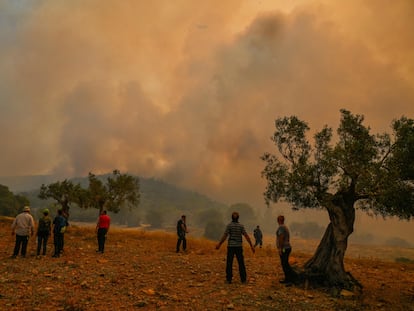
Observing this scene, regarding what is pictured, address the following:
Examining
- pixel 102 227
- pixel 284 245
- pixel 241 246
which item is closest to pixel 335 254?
pixel 284 245

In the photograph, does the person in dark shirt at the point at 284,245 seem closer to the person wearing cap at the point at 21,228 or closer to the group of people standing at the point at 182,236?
the group of people standing at the point at 182,236

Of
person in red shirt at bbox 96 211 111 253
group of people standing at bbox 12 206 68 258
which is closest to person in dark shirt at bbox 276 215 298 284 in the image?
person in red shirt at bbox 96 211 111 253

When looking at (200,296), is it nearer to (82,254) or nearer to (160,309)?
(160,309)

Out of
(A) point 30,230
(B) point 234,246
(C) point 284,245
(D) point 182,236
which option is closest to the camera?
(B) point 234,246

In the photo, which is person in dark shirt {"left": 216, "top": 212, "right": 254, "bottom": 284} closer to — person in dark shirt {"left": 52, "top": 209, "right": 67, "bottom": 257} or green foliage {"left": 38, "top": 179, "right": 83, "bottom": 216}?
person in dark shirt {"left": 52, "top": 209, "right": 67, "bottom": 257}

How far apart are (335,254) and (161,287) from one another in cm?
832

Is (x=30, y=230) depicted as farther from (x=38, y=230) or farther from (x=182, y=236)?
(x=182, y=236)

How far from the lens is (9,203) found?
97.9 m

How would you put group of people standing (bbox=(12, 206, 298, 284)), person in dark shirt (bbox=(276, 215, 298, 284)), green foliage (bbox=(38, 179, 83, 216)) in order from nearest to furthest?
1. group of people standing (bbox=(12, 206, 298, 284))
2. person in dark shirt (bbox=(276, 215, 298, 284))
3. green foliage (bbox=(38, 179, 83, 216))

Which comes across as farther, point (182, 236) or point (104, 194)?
point (104, 194)

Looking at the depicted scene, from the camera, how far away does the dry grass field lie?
1076 centimetres

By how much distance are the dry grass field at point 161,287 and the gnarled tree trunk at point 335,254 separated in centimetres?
89

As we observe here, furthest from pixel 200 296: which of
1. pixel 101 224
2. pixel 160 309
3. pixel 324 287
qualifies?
pixel 101 224

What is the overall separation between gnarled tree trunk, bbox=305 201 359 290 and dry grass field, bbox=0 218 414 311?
2.93 feet
